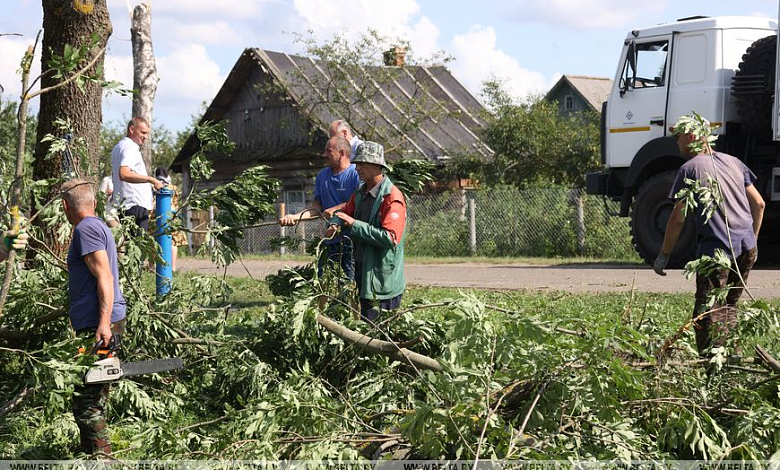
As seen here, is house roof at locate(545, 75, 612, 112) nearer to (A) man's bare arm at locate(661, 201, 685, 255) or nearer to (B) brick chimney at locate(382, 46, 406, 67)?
(B) brick chimney at locate(382, 46, 406, 67)

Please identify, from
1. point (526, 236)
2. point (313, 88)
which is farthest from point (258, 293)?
point (313, 88)

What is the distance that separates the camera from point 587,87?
187 feet

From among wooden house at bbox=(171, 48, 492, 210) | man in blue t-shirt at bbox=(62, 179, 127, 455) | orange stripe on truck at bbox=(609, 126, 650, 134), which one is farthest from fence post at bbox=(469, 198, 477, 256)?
man in blue t-shirt at bbox=(62, 179, 127, 455)

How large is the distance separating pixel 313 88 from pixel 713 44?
16.0 m

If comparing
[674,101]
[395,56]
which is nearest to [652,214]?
[674,101]

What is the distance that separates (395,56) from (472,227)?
302 inches

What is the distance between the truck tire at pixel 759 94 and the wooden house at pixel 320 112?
1295 centimetres

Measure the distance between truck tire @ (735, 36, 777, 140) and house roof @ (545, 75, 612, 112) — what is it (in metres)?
40.1

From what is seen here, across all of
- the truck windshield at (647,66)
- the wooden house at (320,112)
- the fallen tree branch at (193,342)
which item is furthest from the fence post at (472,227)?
the fallen tree branch at (193,342)

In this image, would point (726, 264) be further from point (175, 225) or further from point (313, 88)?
point (313, 88)

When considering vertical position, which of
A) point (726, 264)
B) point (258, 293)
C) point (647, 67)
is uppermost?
point (647, 67)

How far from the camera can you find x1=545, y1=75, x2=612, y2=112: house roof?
182ft

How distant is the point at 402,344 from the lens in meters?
5.43

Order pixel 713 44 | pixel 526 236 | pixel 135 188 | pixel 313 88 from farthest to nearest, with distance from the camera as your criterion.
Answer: pixel 313 88
pixel 526 236
pixel 713 44
pixel 135 188
